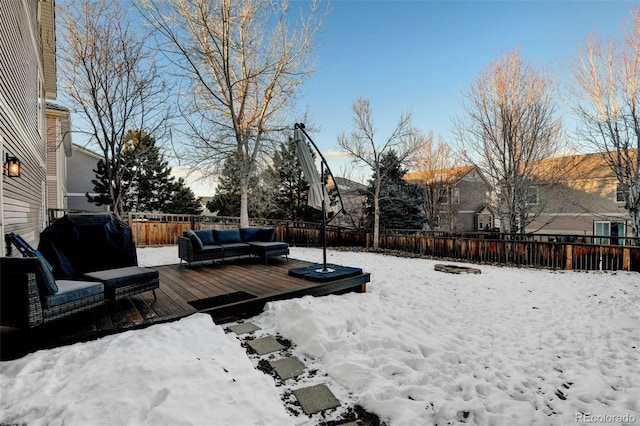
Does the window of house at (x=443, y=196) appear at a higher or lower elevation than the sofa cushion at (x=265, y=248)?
higher

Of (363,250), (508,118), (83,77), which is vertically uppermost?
(83,77)

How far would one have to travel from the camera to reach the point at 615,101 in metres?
9.21

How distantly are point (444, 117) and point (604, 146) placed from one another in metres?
5.05

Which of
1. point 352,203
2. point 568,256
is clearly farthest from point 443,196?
point 568,256

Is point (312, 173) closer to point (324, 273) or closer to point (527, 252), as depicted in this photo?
point (324, 273)

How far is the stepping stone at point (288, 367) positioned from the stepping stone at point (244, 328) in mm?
770

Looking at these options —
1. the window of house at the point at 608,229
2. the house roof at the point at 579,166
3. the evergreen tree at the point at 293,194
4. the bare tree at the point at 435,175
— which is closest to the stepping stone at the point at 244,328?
the house roof at the point at 579,166

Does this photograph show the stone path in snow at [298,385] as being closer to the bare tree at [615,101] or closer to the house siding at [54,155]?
the bare tree at [615,101]

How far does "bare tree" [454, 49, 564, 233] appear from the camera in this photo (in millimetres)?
10227

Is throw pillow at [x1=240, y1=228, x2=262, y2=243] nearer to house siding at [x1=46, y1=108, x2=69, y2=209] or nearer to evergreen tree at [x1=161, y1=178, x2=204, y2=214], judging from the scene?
house siding at [x1=46, y1=108, x2=69, y2=209]

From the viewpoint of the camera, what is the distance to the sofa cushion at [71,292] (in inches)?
111

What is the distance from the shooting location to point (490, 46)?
A: 10.6 meters

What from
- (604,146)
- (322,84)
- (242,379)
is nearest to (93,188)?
(322,84)

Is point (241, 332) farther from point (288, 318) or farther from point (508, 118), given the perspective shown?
point (508, 118)
